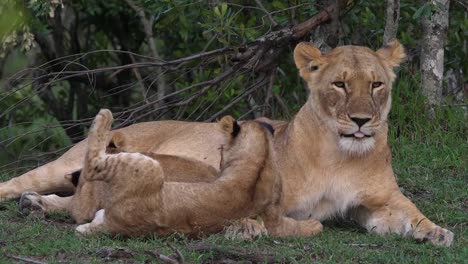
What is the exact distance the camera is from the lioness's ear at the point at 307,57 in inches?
205

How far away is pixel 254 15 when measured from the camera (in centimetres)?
744

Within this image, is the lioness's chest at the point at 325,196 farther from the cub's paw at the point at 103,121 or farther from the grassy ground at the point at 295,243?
the cub's paw at the point at 103,121

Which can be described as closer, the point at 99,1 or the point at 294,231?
the point at 294,231

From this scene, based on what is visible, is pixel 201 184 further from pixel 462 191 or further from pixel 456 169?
pixel 456 169

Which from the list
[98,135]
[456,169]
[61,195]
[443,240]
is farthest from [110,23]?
[443,240]

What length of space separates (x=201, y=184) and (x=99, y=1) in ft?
12.8

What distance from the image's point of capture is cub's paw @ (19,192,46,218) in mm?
5098

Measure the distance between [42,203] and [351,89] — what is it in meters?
1.66

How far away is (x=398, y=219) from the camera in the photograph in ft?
16.2

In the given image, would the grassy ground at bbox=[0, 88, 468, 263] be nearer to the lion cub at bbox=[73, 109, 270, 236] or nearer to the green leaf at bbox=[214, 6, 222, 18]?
the lion cub at bbox=[73, 109, 270, 236]

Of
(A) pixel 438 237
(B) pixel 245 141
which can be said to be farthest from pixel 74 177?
(A) pixel 438 237

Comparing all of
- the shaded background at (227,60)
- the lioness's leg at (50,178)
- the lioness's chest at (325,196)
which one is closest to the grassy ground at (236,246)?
the lioness's chest at (325,196)

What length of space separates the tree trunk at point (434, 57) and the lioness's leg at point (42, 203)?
2.68 metres

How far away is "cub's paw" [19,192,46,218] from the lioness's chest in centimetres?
123
